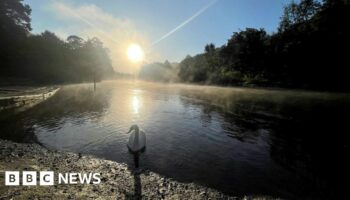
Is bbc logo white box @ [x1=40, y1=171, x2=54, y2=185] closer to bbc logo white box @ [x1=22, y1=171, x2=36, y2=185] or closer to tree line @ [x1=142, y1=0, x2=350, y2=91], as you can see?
bbc logo white box @ [x1=22, y1=171, x2=36, y2=185]

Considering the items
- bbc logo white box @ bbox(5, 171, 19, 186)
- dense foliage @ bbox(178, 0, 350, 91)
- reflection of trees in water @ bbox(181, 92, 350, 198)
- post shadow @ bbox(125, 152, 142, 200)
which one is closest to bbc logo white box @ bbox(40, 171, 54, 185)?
bbc logo white box @ bbox(5, 171, 19, 186)

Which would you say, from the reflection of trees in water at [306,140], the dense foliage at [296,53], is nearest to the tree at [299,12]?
the dense foliage at [296,53]

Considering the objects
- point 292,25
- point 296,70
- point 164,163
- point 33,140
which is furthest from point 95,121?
point 292,25

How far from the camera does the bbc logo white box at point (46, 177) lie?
944cm

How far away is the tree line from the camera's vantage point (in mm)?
70000

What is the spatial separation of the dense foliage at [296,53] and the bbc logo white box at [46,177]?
72681mm

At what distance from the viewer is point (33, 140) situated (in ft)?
54.1

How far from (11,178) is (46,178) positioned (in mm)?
1237

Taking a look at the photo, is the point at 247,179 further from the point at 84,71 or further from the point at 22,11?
the point at 84,71

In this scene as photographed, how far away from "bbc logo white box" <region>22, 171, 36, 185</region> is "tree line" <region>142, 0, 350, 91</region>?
71.0 metres

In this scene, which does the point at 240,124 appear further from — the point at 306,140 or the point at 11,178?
the point at 11,178

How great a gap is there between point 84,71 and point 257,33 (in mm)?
78095

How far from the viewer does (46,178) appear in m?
9.79

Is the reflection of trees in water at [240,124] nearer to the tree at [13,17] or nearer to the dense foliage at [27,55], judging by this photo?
the dense foliage at [27,55]
